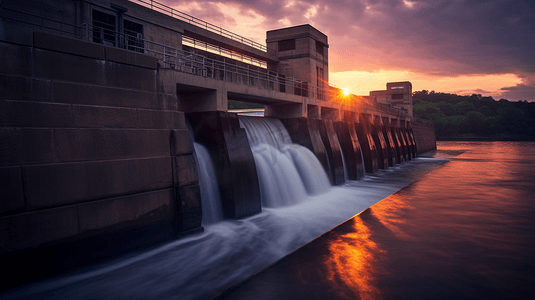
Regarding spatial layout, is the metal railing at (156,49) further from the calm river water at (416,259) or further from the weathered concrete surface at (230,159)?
the calm river water at (416,259)

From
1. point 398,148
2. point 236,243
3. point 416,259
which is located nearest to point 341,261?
point 416,259

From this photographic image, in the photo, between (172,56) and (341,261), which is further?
(172,56)

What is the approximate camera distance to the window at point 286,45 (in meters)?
28.3

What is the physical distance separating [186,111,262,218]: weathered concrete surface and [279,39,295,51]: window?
61.1 ft

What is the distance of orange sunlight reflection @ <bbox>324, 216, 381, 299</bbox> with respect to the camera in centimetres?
587

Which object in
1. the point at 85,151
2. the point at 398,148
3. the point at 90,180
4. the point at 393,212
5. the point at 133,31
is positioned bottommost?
the point at 393,212

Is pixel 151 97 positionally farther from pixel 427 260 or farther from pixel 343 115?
pixel 343 115

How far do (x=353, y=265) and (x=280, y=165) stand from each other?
8.31 m

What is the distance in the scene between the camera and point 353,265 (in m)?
6.97

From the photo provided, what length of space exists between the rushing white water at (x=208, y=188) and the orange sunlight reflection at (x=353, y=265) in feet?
Result: 14.3

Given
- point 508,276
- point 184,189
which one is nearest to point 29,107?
point 184,189

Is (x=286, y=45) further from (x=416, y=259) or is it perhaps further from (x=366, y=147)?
(x=416, y=259)

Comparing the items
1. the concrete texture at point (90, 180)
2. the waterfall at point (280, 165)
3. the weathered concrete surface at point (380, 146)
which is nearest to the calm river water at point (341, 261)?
the concrete texture at point (90, 180)

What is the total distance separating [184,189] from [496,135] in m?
130
